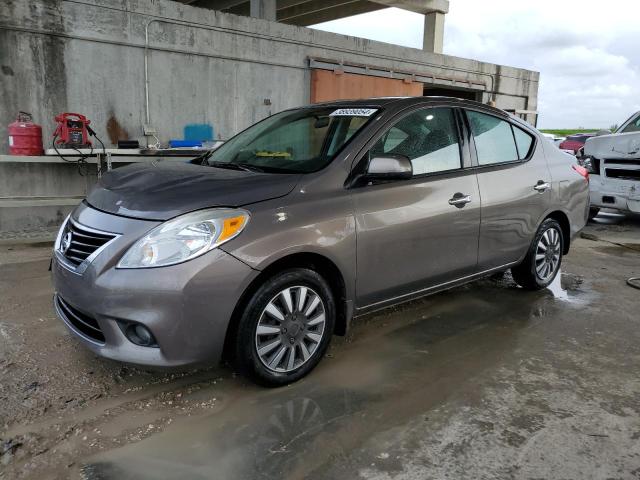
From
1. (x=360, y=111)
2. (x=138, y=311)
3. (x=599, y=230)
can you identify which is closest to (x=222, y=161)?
(x=360, y=111)

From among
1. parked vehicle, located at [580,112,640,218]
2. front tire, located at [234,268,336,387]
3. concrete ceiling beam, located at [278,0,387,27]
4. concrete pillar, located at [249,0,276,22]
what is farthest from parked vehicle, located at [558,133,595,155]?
front tire, located at [234,268,336,387]

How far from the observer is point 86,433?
250cm

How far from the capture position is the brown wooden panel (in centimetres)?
985

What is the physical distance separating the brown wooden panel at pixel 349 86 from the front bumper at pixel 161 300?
756cm

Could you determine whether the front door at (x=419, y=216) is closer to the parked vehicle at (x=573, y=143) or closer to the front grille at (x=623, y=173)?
the front grille at (x=623, y=173)

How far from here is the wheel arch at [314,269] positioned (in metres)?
2.69

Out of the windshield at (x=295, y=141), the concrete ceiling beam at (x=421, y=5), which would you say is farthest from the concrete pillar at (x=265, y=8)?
the windshield at (x=295, y=141)

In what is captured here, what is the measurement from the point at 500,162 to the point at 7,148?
6.37m

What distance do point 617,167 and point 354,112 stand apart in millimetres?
6183

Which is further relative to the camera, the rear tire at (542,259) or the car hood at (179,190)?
the rear tire at (542,259)

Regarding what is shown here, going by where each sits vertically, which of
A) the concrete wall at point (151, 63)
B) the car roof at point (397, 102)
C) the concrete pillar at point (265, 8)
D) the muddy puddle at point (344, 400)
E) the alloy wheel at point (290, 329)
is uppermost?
the concrete pillar at point (265, 8)

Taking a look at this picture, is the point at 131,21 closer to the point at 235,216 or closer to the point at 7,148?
the point at 7,148

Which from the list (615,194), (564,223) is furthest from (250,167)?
(615,194)

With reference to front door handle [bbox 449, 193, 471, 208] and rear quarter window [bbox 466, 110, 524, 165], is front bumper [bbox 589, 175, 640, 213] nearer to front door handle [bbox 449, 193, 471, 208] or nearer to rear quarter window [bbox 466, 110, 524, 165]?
rear quarter window [bbox 466, 110, 524, 165]
